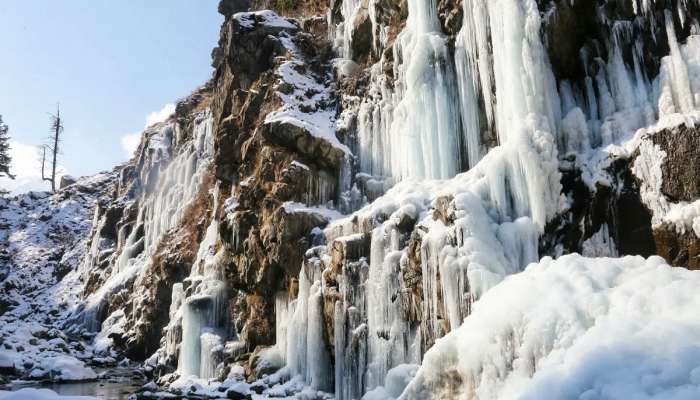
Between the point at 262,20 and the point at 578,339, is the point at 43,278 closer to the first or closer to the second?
the point at 262,20

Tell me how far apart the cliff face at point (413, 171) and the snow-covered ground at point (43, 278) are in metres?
4.79

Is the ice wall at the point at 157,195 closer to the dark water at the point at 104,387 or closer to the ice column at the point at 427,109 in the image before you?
the dark water at the point at 104,387

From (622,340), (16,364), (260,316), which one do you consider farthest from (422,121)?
(16,364)

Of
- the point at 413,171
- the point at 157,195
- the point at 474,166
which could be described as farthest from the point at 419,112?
the point at 157,195

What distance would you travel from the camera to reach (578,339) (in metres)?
6.40

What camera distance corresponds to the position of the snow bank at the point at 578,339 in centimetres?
500

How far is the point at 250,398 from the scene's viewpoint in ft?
51.0

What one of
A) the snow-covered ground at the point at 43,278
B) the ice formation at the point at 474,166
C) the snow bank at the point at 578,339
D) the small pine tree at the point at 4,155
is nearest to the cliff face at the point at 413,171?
the ice formation at the point at 474,166

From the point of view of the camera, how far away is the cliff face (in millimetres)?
11461

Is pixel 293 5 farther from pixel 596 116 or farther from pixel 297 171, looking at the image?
pixel 596 116

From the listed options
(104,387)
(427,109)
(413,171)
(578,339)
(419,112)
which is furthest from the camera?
(104,387)

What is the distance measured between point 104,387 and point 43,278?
2708cm

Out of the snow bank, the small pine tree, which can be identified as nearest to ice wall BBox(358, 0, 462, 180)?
the snow bank

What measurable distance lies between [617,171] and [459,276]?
3950 millimetres
